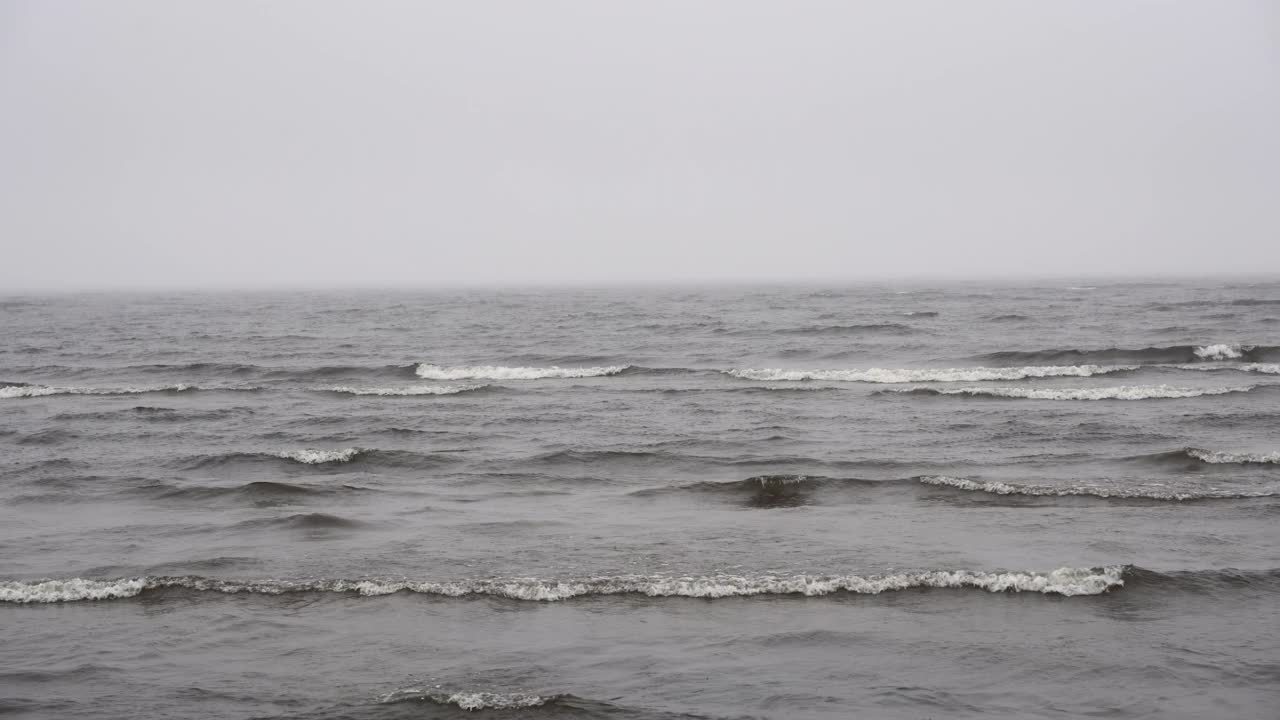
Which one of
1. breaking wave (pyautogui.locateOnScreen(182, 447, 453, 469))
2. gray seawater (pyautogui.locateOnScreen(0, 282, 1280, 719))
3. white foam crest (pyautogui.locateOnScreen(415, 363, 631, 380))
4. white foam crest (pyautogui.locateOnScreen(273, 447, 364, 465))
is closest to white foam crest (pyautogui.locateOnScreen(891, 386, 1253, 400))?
gray seawater (pyautogui.locateOnScreen(0, 282, 1280, 719))

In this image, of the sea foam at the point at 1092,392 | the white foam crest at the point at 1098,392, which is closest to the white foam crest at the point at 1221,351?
the sea foam at the point at 1092,392

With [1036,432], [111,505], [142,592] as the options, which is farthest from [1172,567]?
[111,505]

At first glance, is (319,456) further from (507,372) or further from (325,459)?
(507,372)

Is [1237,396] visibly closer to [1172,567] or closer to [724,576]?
[1172,567]

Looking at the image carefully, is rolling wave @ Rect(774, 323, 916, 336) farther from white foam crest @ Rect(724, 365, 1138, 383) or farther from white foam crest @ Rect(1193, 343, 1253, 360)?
white foam crest @ Rect(724, 365, 1138, 383)

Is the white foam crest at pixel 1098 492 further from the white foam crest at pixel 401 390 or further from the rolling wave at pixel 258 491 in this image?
the white foam crest at pixel 401 390

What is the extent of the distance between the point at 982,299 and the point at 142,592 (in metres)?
81.0

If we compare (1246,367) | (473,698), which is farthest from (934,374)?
(473,698)

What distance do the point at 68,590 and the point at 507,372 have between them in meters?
25.8

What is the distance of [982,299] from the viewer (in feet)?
278

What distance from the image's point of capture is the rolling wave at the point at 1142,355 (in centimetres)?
3741

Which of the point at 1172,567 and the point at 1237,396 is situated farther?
the point at 1237,396

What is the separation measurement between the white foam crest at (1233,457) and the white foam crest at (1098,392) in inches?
345

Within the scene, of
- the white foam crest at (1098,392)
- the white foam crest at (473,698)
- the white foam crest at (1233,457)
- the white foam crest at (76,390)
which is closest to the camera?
the white foam crest at (473,698)
